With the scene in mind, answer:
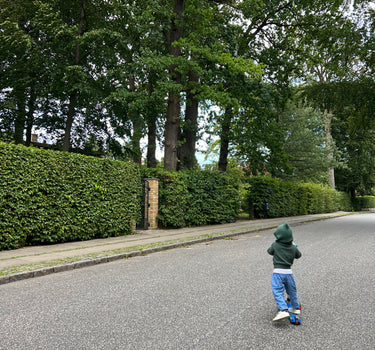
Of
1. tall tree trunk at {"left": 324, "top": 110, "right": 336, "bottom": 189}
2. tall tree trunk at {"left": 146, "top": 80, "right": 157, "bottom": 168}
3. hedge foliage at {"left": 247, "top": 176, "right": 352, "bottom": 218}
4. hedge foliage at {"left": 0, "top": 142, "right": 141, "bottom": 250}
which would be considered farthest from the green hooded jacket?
tall tree trunk at {"left": 324, "top": 110, "right": 336, "bottom": 189}

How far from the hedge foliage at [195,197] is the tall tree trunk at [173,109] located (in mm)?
1216

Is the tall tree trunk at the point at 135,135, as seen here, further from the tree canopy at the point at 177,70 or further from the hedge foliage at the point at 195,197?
the hedge foliage at the point at 195,197

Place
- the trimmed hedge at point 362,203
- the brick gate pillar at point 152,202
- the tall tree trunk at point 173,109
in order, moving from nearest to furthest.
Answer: the brick gate pillar at point 152,202 < the tall tree trunk at point 173,109 < the trimmed hedge at point 362,203

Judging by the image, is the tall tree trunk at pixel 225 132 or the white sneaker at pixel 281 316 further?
the tall tree trunk at pixel 225 132

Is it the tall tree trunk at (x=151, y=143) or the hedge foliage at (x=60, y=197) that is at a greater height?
the tall tree trunk at (x=151, y=143)

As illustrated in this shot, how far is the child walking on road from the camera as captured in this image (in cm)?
392

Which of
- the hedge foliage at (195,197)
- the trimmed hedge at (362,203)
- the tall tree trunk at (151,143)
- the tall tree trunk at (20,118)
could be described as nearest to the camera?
the hedge foliage at (195,197)

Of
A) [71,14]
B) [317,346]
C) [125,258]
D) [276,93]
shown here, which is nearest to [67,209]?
[125,258]

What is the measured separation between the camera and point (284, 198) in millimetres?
24047

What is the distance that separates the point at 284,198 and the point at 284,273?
20.9 m

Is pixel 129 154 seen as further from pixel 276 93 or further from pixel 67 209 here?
pixel 67 209

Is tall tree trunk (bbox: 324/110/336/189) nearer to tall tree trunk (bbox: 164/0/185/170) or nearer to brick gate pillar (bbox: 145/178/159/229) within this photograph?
tall tree trunk (bbox: 164/0/185/170)

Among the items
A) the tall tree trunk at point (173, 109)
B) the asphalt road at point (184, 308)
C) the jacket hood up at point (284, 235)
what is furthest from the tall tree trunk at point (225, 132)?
the jacket hood up at point (284, 235)

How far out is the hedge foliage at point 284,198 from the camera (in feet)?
71.4
